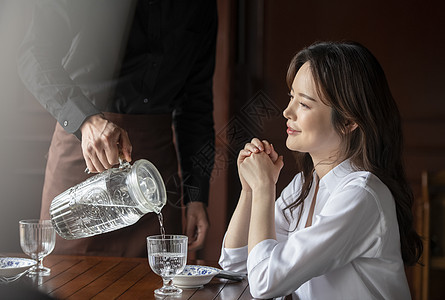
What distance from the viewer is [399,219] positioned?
4.56ft

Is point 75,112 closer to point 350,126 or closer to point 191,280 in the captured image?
point 191,280

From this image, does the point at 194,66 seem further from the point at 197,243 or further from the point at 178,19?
the point at 197,243

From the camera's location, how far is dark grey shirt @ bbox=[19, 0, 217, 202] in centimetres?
172

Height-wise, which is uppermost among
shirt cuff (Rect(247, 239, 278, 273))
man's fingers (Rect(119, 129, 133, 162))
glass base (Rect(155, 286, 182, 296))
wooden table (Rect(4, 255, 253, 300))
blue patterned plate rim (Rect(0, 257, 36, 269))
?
man's fingers (Rect(119, 129, 133, 162))

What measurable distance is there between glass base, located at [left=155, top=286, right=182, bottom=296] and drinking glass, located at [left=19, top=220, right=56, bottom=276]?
0.97 ft

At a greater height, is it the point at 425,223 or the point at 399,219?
the point at 399,219

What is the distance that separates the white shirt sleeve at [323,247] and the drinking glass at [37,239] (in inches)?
17.7

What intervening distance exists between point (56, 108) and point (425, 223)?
155 cm

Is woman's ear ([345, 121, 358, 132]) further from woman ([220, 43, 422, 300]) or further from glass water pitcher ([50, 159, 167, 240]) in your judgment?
glass water pitcher ([50, 159, 167, 240])

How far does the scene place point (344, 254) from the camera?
1.24 m

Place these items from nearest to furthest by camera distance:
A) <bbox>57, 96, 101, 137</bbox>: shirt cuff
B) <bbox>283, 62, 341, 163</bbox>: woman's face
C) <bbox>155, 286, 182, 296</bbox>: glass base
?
<bbox>155, 286, 182, 296</bbox>: glass base
<bbox>283, 62, 341, 163</bbox>: woman's face
<bbox>57, 96, 101, 137</bbox>: shirt cuff

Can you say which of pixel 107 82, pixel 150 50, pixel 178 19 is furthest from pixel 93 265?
pixel 178 19

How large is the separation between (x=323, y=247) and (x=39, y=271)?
2.05 ft

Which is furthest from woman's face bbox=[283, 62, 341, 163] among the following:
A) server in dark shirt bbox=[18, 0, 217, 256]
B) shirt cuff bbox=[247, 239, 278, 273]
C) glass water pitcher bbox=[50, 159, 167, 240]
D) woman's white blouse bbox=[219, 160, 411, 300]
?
server in dark shirt bbox=[18, 0, 217, 256]
